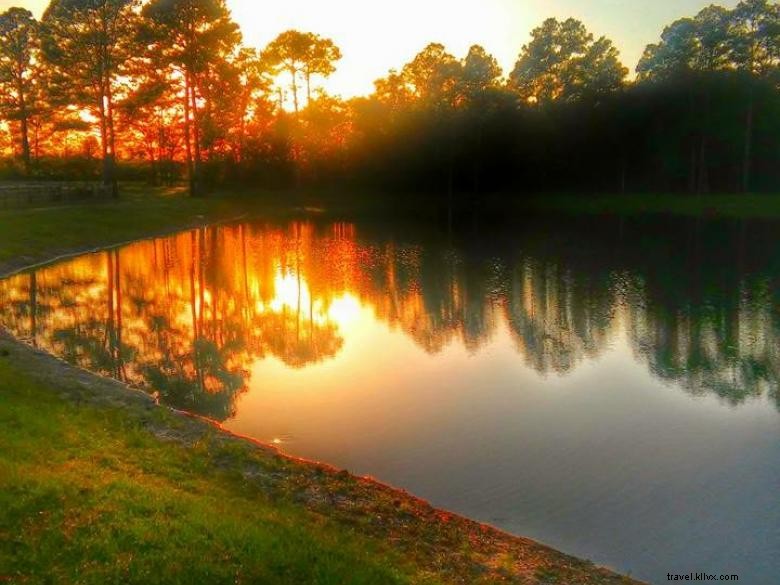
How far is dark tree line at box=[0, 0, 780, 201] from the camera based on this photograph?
200 ft

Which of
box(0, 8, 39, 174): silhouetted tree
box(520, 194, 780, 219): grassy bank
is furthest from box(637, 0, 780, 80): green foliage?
box(0, 8, 39, 174): silhouetted tree

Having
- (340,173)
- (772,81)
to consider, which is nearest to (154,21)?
(340,173)

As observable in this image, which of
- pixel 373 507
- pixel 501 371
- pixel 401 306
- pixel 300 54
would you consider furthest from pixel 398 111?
pixel 373 507

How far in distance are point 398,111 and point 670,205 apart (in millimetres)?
34251

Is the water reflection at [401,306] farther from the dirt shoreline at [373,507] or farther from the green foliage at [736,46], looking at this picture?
the green foliage at [736,46]

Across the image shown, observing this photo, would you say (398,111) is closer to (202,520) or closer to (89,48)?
(89,48)

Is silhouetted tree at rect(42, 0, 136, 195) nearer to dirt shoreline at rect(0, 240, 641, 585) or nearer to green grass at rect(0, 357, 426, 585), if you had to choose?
dirt shoreline at rect(0, 240, 641, 585)

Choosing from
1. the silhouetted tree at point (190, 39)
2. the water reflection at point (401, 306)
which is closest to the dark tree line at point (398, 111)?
the silhouetted tree at point (190, 39)

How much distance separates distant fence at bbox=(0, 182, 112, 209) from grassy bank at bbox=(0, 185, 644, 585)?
36901 mm

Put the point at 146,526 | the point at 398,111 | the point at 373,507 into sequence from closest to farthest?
Answer: 1. the point at 146,526
2. the point at 373,507
3. the point at 398,111

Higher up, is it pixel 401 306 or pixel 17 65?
pixel 17 65

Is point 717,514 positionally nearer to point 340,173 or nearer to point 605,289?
point 605,289

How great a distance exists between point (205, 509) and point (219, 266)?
28.3 m

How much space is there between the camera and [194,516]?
8.14 meters
